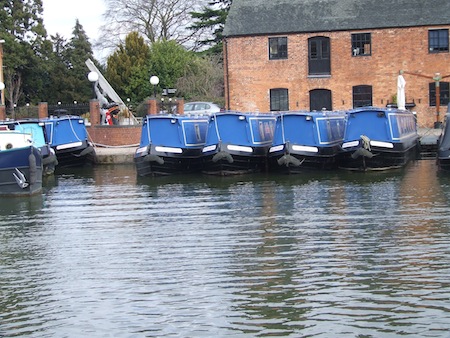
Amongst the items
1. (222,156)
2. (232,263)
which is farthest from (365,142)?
(232,263)

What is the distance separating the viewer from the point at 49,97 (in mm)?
57594

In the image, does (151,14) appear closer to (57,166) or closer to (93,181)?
(57,166)

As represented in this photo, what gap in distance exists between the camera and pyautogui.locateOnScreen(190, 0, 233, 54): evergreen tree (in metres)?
59.0

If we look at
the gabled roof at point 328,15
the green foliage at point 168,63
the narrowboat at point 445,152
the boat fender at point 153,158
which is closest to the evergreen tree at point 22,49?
the green foliage at point 168,63

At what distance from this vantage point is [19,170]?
Result: 22859 millimetres

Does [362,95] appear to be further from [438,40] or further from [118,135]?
[118,135]

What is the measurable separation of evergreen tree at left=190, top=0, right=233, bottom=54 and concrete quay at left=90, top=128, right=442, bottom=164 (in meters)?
24.4

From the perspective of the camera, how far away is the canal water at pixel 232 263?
10.4 m

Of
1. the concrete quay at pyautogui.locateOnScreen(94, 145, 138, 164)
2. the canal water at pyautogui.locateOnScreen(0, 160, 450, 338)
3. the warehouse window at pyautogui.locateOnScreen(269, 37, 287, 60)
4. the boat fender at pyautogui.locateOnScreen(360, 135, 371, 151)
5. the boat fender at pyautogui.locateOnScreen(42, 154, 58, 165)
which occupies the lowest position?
the canal water at pyautogui.locateOnScreen(0, 160, 450, 338)

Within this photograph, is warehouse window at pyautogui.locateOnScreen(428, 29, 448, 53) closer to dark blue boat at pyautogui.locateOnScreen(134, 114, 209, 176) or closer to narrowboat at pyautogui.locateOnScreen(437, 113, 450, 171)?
narrowboat at pyautogui.locateOnScreen(437, 113, 450, 171)

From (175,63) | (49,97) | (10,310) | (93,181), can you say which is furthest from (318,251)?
(49,97)

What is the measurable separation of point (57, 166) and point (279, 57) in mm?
13741

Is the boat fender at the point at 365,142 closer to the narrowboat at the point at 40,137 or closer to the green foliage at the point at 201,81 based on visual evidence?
the narrowboat at the point at 40,137

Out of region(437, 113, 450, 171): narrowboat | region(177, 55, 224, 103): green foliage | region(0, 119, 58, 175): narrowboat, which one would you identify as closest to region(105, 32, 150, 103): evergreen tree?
region(177, 55, 224, 103): green foliage
